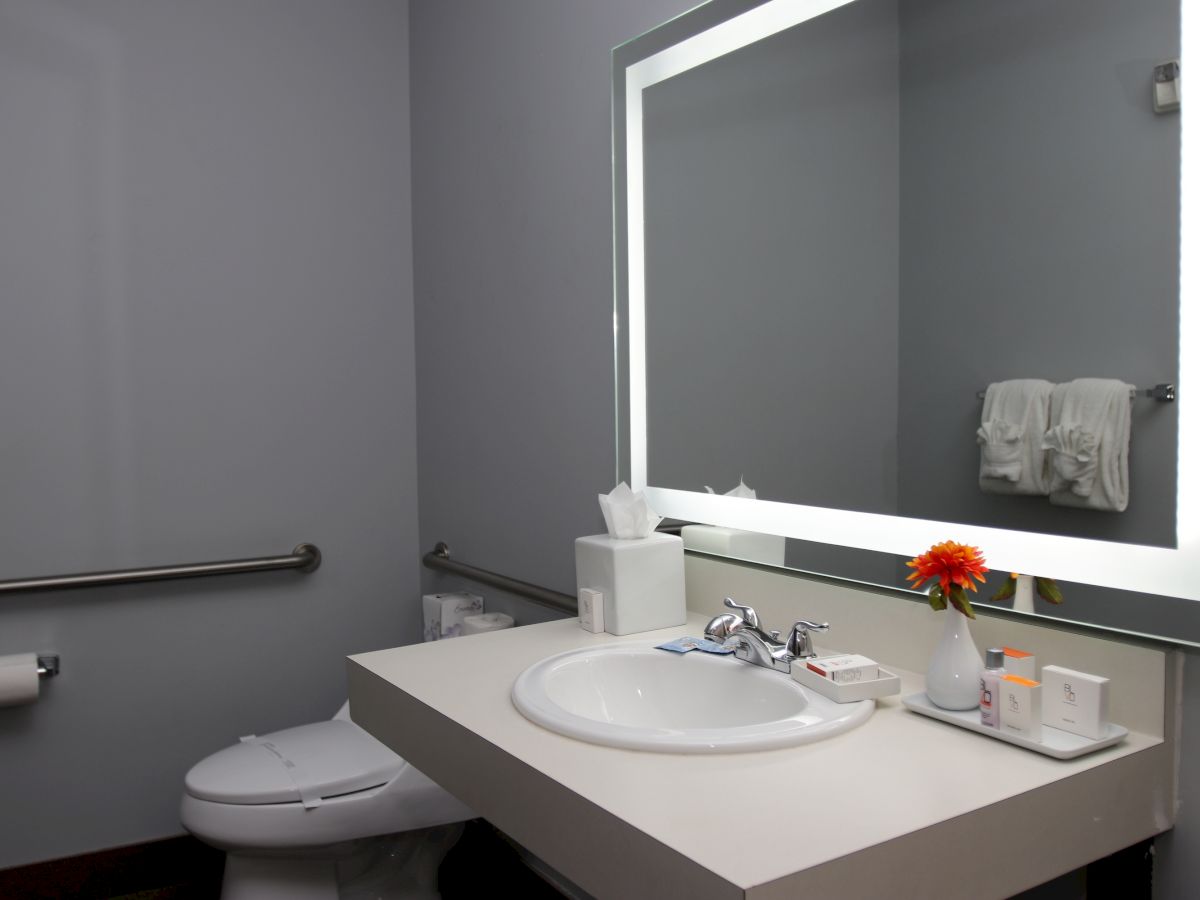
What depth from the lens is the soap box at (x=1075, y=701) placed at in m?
0.95

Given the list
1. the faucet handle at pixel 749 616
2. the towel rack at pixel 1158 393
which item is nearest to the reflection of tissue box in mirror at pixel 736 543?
the faucet handle at pixel 749 616

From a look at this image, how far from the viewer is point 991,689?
3.24 ft

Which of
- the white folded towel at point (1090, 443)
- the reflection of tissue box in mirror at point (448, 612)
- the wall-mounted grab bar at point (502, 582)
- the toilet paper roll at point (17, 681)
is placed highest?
the white folded towel at point (1090, 443)

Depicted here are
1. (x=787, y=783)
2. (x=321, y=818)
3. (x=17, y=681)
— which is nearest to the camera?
(x=787, y=783)

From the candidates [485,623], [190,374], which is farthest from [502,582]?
[190,374]

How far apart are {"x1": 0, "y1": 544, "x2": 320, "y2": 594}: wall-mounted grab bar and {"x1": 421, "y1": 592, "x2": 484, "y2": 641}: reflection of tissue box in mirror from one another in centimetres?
34

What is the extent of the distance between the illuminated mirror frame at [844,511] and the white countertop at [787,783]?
170mm

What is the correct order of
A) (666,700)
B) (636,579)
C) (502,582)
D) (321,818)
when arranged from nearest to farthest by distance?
(666,700)
(636,579)
(321,818)
(502,582)

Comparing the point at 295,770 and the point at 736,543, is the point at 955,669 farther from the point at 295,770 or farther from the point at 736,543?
the point at 295,770

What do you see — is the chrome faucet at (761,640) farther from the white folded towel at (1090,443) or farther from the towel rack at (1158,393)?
the towel rack at (1158,393)

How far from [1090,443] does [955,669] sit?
0.90 ft

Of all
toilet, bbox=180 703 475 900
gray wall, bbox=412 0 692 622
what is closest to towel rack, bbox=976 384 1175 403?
gray wall, bbox=412 0 692 622

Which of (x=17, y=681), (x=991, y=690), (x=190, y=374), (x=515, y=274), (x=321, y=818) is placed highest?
(x=515, y=274)

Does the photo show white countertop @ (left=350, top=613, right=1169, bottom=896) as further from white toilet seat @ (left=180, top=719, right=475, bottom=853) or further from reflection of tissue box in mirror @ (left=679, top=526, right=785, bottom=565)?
white toilet seat @ (left=180, top=719, right=475, bottom=853)
